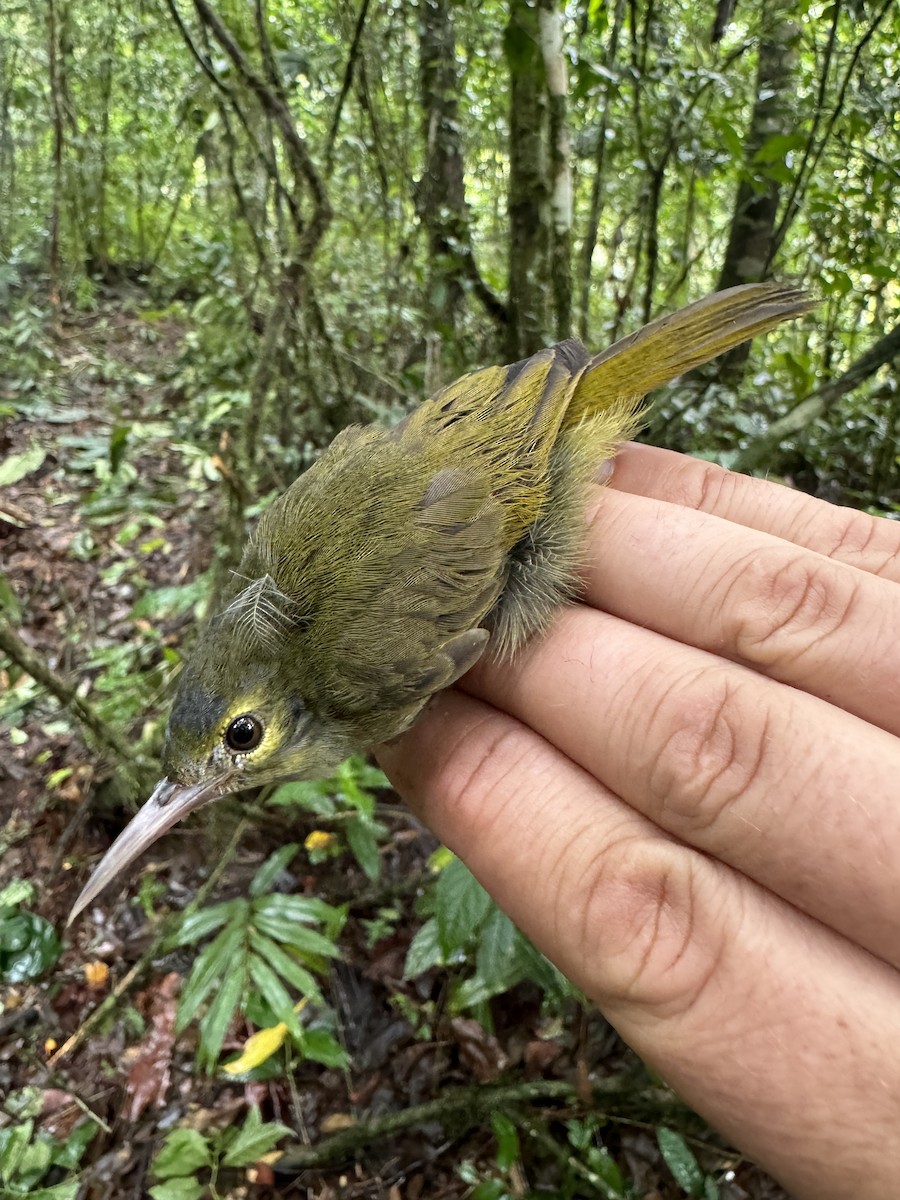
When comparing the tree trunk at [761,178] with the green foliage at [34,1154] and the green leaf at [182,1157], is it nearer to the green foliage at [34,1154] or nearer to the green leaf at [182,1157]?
the green leaf at [182,1157]

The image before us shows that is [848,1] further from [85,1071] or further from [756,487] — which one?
[85,1071]

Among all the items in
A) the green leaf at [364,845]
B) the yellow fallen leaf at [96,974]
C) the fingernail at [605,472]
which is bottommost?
the yellow fallen leaf at [96,974]

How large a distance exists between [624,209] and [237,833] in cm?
474

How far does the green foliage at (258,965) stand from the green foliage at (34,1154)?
471 mm

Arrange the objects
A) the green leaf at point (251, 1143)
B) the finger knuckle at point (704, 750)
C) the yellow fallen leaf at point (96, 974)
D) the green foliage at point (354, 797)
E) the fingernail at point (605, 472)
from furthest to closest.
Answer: the yellow fallen leaf at point (96, 974) < the green foliage at point (354, 797) < the green leaf at point (251, 1143) < the fingernail at point (605, 472) < the finger knuckle at point (704, 750)

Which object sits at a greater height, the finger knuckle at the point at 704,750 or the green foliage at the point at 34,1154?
the finger knuckle at the point at 704,750

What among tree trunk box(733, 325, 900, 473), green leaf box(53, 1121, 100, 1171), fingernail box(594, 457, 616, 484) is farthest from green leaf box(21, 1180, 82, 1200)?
tree trunk box(733, 325, 900, 473)

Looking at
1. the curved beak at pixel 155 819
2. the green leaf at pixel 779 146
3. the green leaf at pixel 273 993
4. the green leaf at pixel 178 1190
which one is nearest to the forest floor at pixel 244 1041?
the green leaf at pixel 178 1190

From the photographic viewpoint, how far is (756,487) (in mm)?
1767

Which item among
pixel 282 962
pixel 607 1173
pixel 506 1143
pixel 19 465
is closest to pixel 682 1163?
pixel 607 1173

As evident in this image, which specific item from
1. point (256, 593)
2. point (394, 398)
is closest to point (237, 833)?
point (256, 593)

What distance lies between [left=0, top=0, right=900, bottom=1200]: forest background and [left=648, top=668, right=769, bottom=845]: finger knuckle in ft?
2.21

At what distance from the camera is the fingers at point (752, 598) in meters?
1.26

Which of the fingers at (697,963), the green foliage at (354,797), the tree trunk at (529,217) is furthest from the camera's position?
the tree trunk at (529,217)
